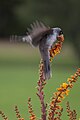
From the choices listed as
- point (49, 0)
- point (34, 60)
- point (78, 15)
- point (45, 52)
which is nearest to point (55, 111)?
point (45, 52)

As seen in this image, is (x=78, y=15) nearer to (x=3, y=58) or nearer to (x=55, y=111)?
(x=3, y=58)

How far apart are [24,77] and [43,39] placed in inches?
1325

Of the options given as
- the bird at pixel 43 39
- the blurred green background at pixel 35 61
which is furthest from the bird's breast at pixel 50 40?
the blurred green background at pixel 35 61

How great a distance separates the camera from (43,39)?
143 inches

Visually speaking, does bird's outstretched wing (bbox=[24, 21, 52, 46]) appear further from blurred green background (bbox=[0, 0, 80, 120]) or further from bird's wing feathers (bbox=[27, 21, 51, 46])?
blurred green background (bbox=[0, 0, 80, 120])

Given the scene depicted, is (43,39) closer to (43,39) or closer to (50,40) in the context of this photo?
(43,39)

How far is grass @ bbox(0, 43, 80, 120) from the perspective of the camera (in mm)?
24289

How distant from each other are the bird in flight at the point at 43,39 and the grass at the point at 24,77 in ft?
45.8

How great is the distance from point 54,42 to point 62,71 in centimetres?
3518

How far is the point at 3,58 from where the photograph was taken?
48.9m

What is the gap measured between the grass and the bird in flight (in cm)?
1395

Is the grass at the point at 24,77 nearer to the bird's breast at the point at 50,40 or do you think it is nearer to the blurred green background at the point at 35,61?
the blurred green background at the point at 35,61

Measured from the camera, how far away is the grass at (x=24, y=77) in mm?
24289

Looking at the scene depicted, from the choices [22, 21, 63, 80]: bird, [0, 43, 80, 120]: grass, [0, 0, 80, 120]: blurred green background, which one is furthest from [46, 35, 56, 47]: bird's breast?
[0, 0, 80, 120]: blurred green background
